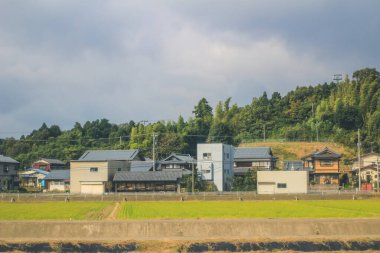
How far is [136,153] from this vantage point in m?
63.3

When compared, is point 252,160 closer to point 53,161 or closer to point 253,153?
point 253,153

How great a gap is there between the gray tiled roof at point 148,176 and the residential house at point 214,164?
370cm

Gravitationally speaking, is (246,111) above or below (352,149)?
above

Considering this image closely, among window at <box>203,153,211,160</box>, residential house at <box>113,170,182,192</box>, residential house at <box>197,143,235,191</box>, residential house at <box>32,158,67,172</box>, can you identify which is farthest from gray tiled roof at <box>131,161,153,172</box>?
residential house at <box>32,158,67,172</box>

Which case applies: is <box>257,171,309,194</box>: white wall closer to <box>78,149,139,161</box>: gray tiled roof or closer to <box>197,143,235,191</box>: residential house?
<box>197,143,235,191</box>: residential house

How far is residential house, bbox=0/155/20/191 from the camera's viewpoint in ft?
203

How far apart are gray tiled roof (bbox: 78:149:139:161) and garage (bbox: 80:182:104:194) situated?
387 centimetres

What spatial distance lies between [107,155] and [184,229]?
136 feet

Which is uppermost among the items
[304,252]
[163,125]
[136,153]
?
[163,125]

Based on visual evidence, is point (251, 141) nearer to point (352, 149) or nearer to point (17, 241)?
point (352, 149)

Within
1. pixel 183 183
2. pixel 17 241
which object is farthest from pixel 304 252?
pixel 183 183

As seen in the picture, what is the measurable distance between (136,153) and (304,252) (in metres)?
46.6

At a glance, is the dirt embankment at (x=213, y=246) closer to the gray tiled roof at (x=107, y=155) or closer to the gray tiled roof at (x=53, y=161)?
the gray tiled roof at (x=107, y=155)

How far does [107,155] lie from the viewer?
6100cm
